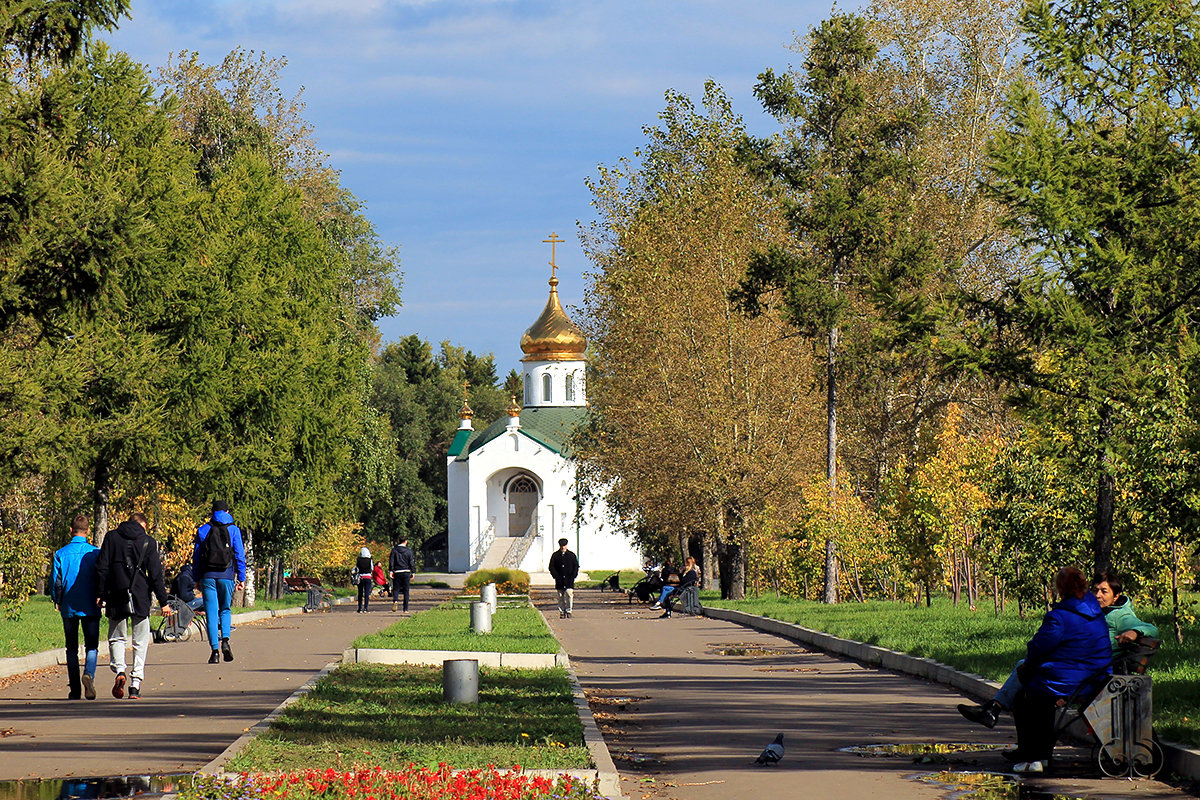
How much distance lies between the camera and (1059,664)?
9.77 meters

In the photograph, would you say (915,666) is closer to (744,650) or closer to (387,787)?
(744,650)

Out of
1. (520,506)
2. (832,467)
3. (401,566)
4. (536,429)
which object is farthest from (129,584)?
(536,429)

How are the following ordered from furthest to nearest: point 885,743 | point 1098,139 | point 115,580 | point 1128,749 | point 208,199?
point 208,199 < point 1098,139 < point 115,580 < point 885,743 < point 1128,749

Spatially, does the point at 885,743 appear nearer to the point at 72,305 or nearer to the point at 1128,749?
the point at 1128,749

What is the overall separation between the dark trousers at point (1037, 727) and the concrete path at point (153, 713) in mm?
5227

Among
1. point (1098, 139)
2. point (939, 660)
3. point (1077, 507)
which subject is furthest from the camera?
point (1077, 507)

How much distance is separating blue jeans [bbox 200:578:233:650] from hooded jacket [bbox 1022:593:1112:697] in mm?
10974

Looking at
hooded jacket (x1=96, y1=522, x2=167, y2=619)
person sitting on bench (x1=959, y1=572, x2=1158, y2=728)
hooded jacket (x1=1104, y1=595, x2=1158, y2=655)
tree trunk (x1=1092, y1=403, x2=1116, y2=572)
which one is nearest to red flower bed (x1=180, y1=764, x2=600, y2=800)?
person sitting on bench (x1=959, y1=572, x2=1158, y2=728)

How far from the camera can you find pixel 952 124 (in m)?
46.8

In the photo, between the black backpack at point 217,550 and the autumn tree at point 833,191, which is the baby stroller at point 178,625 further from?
the autumn tree at point 833,191

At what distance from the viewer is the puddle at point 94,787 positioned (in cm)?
812

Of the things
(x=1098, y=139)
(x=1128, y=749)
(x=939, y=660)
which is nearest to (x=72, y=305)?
(x=939, y=660)

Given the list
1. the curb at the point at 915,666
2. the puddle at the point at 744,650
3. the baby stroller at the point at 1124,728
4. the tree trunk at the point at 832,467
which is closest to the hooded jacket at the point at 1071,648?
the baby stroller at the point at 1124,728

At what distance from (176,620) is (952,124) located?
31913 millimetres
